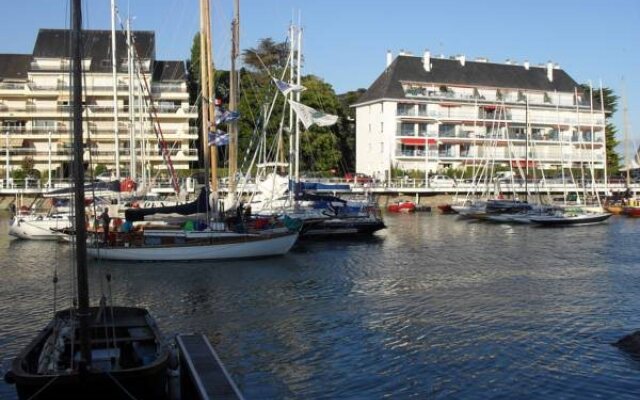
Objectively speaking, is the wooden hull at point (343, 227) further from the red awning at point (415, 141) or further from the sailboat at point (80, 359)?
the red awning at point (415, 141)

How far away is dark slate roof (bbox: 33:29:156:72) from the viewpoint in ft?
311

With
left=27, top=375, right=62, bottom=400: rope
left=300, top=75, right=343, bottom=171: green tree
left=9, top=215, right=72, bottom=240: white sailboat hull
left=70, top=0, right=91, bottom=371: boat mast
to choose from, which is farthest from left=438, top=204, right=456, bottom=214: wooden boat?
left=27, top=375, right=62, bottom=400: rope

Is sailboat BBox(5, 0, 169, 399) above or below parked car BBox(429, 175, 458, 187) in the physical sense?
below

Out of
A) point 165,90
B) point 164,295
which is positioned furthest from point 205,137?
point 165,90

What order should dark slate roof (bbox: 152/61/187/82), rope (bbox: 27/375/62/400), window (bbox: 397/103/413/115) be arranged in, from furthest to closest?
window (bbox: 397/103/413/115) → dark slate roof (bbox: 152/61/187/82) → rope (bbox: 27/375/62/400)

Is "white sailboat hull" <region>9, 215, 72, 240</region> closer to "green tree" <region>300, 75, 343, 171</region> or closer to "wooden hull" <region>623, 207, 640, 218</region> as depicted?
"green tree" <region>300, 75, 343, 171</region>

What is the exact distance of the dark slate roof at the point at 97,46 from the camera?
3733 inches

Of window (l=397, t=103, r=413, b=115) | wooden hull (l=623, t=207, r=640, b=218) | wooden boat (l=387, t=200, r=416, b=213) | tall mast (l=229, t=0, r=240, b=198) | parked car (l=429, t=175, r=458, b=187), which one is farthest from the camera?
window (l=397, t=103, r=413, b=115)

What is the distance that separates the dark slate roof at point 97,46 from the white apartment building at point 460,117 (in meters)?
30.6

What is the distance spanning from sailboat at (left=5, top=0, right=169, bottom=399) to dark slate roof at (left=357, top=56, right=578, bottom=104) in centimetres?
9188

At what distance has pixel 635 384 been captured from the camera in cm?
1642

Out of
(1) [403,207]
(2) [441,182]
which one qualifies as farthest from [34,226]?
(2) [441,182]

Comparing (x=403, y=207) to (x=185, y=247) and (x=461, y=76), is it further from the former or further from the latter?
(x=185, y=247)

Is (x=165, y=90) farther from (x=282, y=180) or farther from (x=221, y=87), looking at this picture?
(x=282, y=180)
